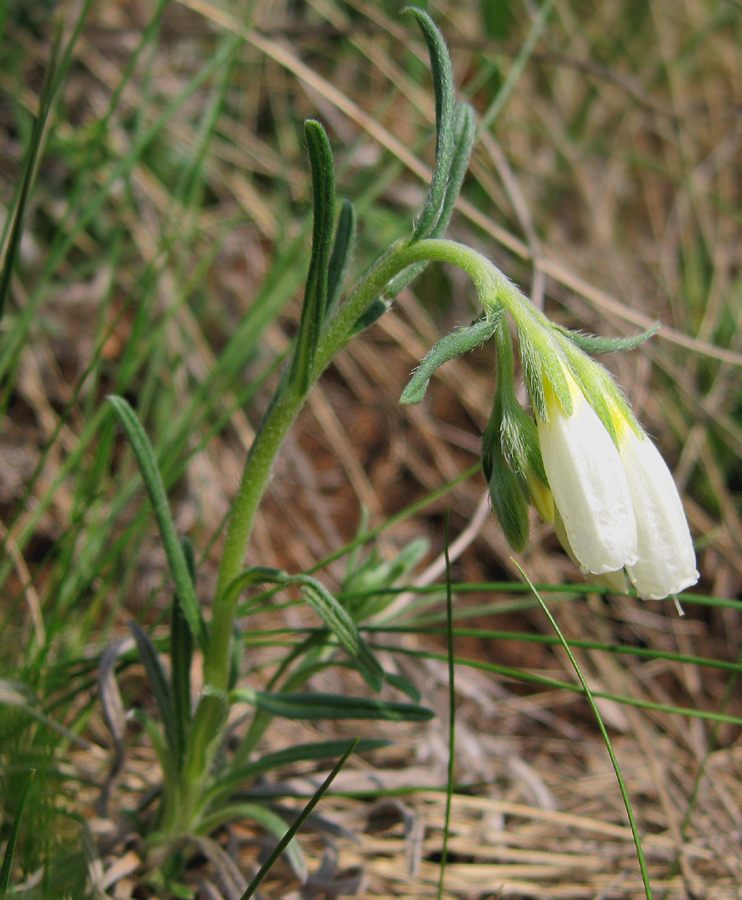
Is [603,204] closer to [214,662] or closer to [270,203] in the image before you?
[270,203]

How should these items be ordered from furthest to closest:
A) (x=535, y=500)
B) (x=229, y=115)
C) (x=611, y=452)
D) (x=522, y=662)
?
(x=229, y=115)
(x=522, y=662)
(x=535, y=500)
(x=611, y=452)

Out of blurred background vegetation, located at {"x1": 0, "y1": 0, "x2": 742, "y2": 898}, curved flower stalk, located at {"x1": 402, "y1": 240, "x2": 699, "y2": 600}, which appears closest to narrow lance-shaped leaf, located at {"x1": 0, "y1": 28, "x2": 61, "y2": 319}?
blurred background vegetation, located at {"x1": 0, "y1": 0, "x2": 742, "y2": 898}

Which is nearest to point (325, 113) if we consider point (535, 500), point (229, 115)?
point (229, 115)

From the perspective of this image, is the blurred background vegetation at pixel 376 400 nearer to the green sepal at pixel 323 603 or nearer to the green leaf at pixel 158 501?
the green sepal at pixel 323 603

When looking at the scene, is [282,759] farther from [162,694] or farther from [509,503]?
[509,503]

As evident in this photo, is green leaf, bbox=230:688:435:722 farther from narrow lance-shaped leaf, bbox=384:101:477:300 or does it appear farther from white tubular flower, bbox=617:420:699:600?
narrow lance-shaped leaf, bbox=384:101:477:300

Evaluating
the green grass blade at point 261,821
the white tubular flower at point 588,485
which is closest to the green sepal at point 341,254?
the white tubular flower at point 588,485
